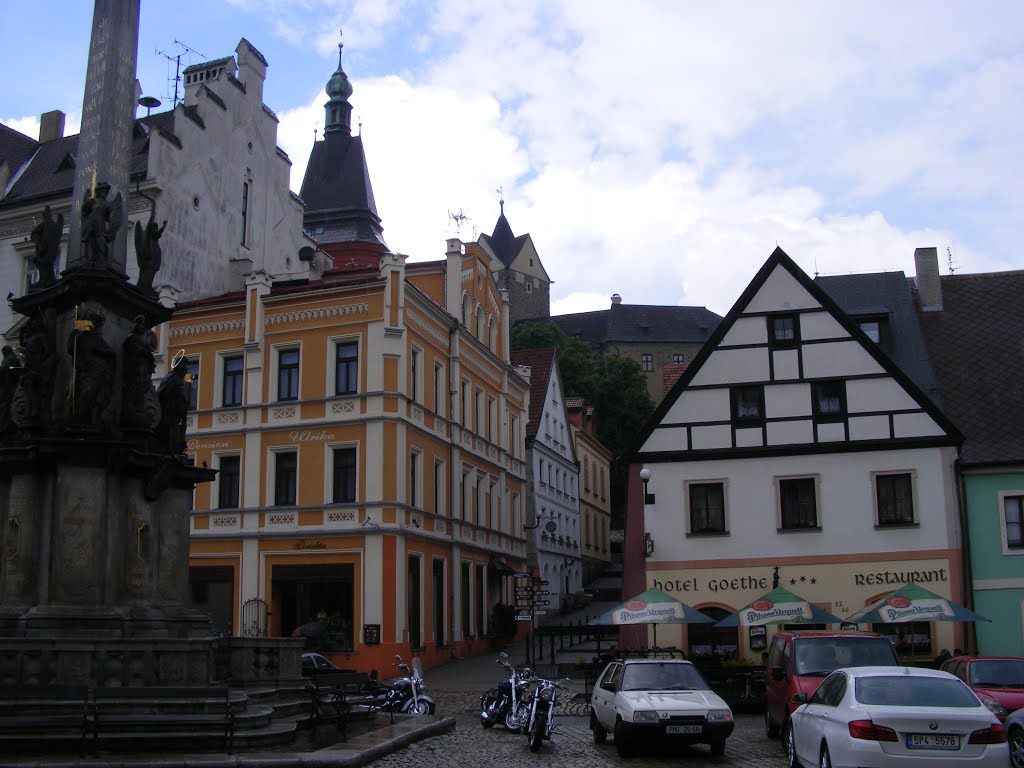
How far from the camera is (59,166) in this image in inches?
1660

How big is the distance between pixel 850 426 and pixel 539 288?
106 m

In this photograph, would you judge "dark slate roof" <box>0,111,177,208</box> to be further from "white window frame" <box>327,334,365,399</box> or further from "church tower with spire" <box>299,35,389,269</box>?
"church tower with spire" <box>299,35,389,269</box>

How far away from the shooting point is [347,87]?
267ft

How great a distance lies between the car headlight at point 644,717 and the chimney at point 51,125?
41.9 meters

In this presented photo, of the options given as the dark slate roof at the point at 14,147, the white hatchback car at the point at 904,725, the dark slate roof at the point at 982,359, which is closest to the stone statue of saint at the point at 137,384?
the white hatchback car at the point at 904,725

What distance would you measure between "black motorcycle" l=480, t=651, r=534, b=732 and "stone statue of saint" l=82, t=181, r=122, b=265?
9879mm

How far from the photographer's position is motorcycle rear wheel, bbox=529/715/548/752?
1684 centimetres

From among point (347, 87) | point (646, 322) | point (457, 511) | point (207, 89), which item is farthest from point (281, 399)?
point (646, 322)

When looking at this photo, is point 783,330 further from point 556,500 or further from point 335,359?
point 556,500

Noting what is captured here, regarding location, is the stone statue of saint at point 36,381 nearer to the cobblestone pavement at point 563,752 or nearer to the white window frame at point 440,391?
the cobblestone pavement at point 563,752

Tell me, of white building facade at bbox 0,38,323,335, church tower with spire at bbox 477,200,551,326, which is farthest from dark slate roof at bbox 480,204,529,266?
white building facade at bbox 0,38,323,335

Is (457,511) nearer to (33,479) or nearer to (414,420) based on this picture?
(414,420)

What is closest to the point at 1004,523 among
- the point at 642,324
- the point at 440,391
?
the point at 440,391

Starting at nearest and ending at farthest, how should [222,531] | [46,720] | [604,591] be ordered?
1. [46,720]
2. [222,531]
3. [604,591]
